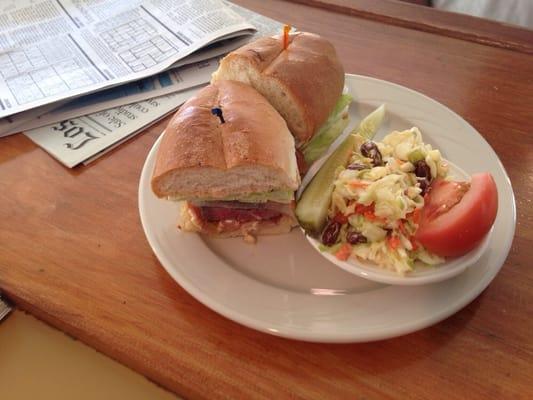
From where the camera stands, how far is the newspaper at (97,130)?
47.8 inches

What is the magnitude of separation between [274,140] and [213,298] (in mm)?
326

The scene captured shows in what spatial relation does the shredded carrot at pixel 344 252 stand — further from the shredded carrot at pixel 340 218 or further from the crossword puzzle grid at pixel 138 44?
the crossword puzzle grid at pixel 138 44

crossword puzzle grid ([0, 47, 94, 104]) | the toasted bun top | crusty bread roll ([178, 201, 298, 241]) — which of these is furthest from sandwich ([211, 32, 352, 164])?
crossword puzzle grid ([0, 47, 94, 104])

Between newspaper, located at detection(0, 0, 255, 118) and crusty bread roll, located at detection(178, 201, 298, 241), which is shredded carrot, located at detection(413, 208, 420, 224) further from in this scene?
newspaper, located at detection(0, 0, 255, 118)

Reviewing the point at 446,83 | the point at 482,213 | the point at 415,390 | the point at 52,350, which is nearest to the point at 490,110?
the point at 446,83

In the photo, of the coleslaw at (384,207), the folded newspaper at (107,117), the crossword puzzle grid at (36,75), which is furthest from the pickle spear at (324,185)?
the crossword puzzle grid at (36,75)

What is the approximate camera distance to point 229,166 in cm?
91

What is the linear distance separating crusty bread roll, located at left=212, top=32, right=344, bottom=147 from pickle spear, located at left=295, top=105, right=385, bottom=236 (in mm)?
90

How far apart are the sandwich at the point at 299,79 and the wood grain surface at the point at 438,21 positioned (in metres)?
0.50

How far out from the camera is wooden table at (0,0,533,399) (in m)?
0.78

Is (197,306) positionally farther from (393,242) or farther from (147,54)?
(147,54)

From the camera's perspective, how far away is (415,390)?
0.76 m

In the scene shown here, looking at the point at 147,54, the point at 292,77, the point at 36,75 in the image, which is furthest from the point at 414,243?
the point at 36,75

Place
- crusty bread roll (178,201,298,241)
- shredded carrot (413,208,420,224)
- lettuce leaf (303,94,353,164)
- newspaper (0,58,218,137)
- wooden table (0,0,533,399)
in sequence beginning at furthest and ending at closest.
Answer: newspaper (0,58,218,137) < lettuce leaf (303,94,353,164) < crusty bread roll (178,201,298,241) < shredded carrot (413,208,420,224) < wooden table (0,0,533,399)
